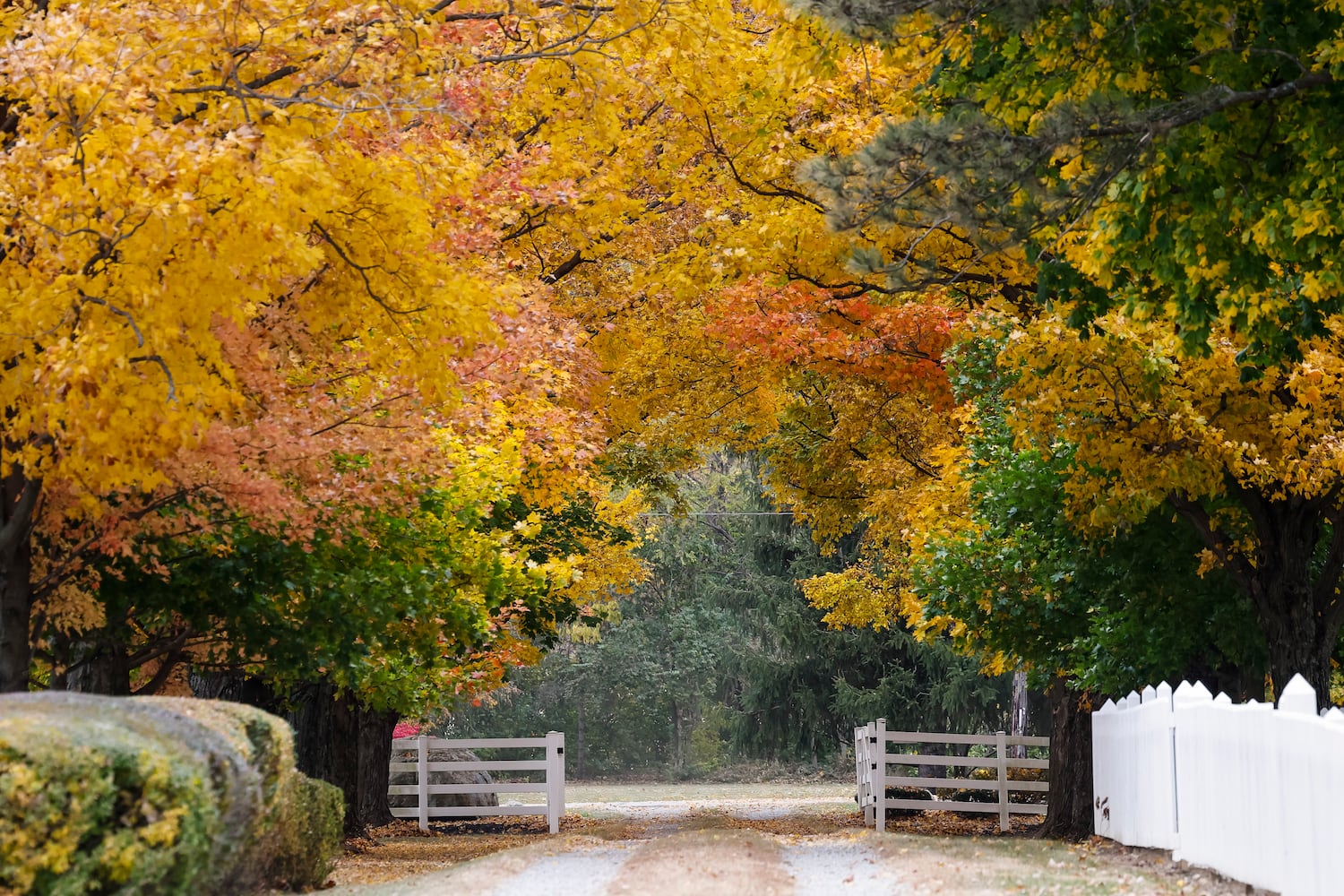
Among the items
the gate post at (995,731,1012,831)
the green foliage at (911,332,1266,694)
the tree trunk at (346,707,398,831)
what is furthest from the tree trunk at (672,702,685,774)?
the green foliage at (911,332,1266,694)

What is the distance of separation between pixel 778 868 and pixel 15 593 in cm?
659

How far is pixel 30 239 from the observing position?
371 inches

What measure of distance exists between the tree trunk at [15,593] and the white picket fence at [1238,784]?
8025 millimetres

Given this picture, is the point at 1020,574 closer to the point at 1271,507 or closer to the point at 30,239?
the point at 1271,507

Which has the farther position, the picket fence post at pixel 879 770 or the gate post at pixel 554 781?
the gate post at pixel 554 781

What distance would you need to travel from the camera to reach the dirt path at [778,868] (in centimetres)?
1120

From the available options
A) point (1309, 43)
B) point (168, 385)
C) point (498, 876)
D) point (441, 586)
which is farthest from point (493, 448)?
point (1309, 43)

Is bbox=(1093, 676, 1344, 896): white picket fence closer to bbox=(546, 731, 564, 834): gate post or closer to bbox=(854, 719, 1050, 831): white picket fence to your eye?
bbox=(854, 719, 1050, 831): white picket fence

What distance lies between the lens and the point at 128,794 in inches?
267

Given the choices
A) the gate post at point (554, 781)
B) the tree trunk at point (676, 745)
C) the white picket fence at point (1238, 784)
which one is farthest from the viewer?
the tree trunk at point (676, 745)

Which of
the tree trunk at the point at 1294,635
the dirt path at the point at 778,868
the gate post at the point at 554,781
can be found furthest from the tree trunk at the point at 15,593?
the gate post at the point at 554,781

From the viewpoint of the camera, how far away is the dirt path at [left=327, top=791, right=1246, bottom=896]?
1120cm

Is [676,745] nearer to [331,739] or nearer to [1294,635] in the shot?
[331,739]

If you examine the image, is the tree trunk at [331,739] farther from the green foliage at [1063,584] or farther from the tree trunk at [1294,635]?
the tree trunk at [1294,635]
